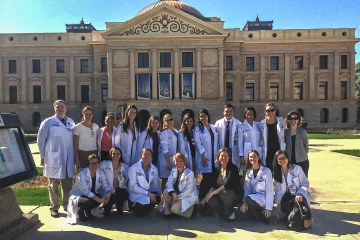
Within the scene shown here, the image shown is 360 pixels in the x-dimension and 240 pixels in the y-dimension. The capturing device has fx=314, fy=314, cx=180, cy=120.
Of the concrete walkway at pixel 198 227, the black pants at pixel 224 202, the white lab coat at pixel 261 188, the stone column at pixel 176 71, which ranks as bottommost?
the concrete walkway at pixel 198 227

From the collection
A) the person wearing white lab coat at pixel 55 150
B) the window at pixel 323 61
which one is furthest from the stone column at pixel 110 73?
the person wearing white lab coat at pixel 55 150

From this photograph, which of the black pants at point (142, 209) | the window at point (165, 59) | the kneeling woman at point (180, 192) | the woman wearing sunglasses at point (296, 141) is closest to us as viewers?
the kneeling woman at point (180, 192)

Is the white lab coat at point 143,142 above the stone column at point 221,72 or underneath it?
underneath

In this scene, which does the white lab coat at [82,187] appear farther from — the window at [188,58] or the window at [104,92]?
the window at [104,92]

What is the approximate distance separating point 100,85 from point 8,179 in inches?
1664

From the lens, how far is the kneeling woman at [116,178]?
6.87 metres

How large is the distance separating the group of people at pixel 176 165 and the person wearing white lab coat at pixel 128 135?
0.08 ft

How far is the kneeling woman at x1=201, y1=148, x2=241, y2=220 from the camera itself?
6.46 m

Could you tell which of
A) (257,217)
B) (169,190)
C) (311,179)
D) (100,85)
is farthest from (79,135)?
(100,85)

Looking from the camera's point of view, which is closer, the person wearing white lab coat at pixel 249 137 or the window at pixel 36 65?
the person wearing white lab coat at pixel 249 137

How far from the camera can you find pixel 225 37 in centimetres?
4209

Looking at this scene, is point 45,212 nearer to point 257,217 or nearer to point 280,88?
point 257,217

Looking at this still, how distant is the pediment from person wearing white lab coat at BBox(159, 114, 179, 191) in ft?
117

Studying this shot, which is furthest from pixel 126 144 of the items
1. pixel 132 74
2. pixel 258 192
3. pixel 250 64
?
pixel 250 64
